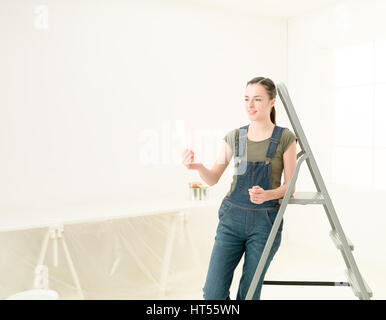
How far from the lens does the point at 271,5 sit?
151 inches

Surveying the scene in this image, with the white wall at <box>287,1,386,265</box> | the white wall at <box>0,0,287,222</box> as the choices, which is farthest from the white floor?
the white wall at <box>0,0,287,222</box>

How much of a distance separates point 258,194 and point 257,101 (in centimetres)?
41

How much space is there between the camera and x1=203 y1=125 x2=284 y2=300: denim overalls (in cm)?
174

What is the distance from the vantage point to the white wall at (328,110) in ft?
11.8

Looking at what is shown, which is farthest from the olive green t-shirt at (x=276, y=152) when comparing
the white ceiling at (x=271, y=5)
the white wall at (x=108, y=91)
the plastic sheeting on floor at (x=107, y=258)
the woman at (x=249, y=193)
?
the white ceiling at (x=271, y=5)

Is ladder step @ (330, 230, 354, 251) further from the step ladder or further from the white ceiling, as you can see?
the white ceiling

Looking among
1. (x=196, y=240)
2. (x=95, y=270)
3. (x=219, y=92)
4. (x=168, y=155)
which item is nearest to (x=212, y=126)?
(x=219, y=92)

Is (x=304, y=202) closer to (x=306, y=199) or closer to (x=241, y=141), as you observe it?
(x=306, y=199)

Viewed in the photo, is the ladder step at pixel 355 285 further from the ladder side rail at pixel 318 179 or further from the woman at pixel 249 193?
the woman at pixel 249 193

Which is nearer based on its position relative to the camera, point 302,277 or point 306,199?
point 306,199

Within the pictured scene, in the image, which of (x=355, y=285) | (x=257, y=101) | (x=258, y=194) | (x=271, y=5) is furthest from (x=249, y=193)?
(x=271, y=5)

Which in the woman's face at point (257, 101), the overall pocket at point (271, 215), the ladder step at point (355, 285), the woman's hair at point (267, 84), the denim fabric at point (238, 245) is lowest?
the ladder step at point (355, 285)

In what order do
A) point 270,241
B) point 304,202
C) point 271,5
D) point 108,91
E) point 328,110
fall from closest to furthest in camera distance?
point 270,241 < point 304,202 < point 108,91 < point 271,5 < point 328,110

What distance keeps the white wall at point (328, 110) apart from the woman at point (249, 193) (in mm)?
2146
